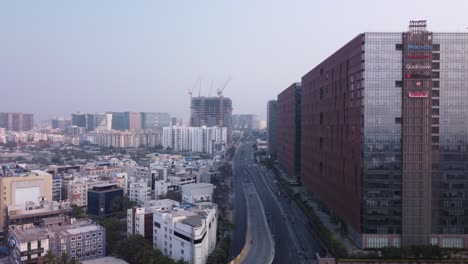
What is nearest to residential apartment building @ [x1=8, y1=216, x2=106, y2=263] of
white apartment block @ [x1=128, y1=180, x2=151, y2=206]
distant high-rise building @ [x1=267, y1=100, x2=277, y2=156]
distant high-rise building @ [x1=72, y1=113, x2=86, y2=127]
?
white apartment block @ [x1=128, y1=180, x2=151, y2=206]

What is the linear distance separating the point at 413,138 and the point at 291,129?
66.3 feet

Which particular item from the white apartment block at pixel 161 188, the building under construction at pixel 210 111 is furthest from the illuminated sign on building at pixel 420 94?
the building under construction at pixel 210 111

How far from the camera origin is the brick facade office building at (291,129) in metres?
33.7

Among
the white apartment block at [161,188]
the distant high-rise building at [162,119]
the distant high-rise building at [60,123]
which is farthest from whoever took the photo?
the distant high-rise building at [162,119]

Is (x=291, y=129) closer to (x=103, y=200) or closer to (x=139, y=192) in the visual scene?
(x=139, y=192)

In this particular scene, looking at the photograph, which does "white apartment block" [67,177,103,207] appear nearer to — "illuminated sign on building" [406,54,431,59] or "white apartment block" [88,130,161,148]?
"illuminated sign on building" [406,54,431,59]

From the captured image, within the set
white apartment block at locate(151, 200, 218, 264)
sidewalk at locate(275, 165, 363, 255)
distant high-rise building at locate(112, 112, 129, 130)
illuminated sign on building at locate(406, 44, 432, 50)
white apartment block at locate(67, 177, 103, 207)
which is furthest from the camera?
distant high-rise building at locate(112, 112, 129, 130)

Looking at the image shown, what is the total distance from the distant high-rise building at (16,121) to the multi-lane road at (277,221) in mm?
65447

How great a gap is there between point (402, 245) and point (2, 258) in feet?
48.0

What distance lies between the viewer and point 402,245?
15.4 meters

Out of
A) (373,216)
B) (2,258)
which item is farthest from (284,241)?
(2,258)

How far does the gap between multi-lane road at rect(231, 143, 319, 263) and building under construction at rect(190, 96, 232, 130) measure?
37.1 meters

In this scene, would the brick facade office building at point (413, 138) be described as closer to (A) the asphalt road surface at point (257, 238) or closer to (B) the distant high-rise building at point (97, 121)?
(A) the asphalt road surface at point (257, 238)

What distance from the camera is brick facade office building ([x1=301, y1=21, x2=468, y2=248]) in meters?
15.1
